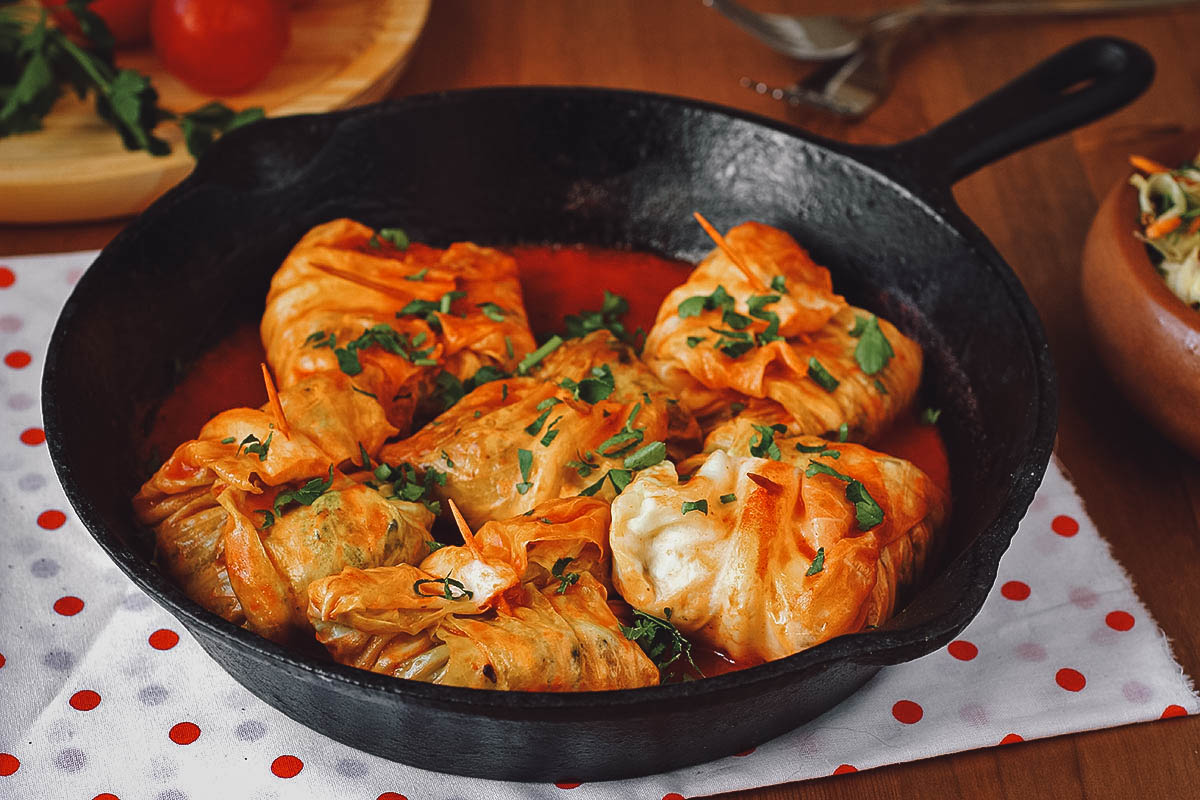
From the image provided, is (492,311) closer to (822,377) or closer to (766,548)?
(822,377)

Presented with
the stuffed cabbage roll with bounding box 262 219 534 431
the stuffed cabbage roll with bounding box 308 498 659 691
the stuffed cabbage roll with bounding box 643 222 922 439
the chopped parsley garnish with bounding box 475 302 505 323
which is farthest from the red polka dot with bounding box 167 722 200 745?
the stuffed cabbage roll with bounding box 643 222 922 439

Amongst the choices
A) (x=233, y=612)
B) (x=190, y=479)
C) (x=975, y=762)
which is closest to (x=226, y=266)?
(x=190, y=479)

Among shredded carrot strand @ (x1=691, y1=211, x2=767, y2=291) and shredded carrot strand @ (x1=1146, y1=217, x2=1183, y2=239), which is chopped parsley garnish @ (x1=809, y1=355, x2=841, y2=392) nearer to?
shredded carrot strand @ (x1=691, y1=211, x2=767, y2=291)

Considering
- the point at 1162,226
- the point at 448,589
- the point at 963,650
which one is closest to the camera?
the point at 448,589

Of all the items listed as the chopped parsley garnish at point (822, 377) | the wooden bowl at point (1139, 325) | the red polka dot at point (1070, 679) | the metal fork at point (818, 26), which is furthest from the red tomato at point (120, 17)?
the red polka dot at point (1070, 679)

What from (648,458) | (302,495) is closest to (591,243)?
(648,458)

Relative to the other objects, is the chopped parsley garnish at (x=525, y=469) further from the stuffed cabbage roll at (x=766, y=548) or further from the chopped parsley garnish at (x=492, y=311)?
the chopped parsley garnish at (x=492, y=311)
